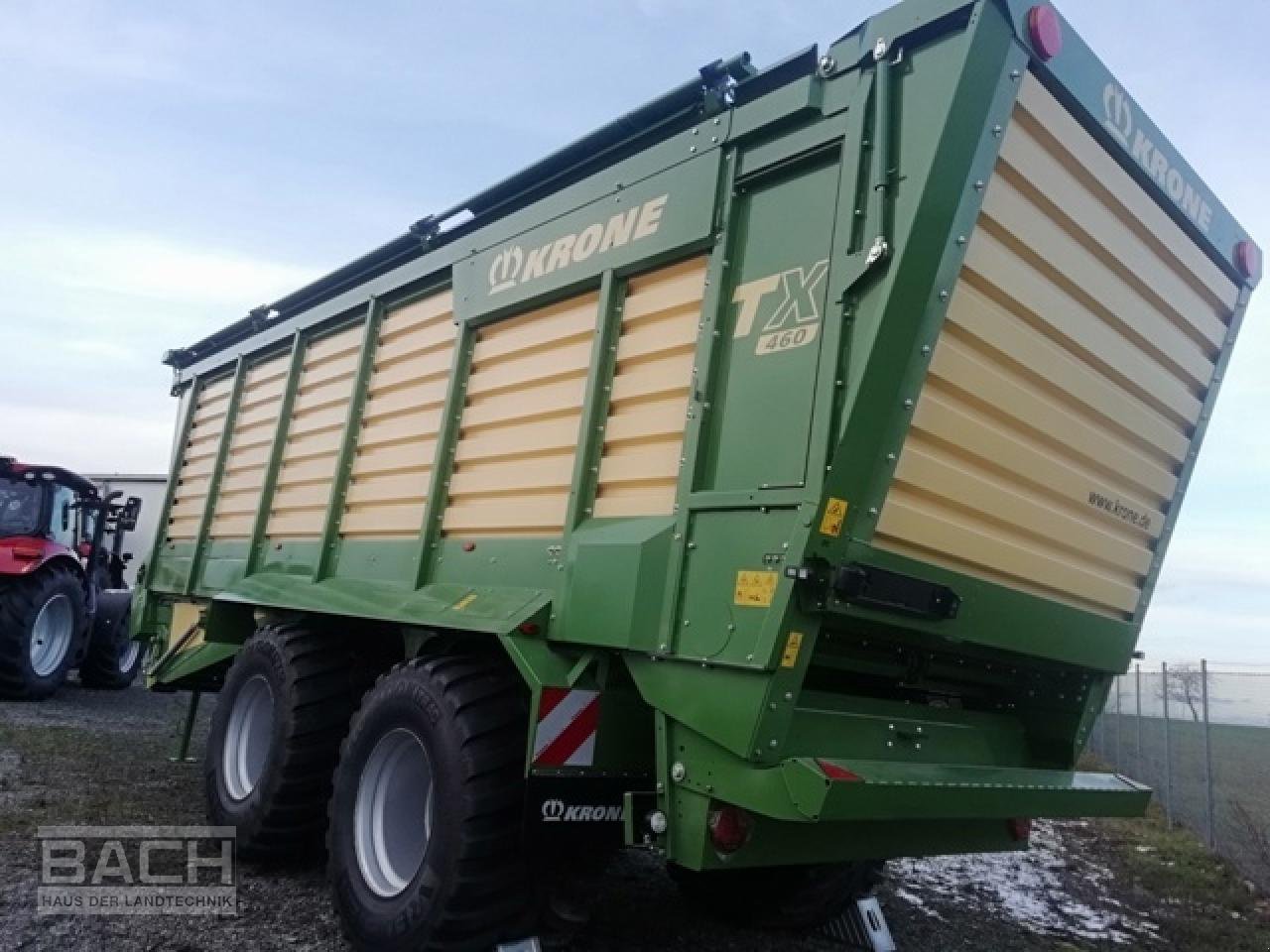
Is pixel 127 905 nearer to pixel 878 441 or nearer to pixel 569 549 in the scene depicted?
pixel 569 549

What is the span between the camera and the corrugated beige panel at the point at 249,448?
6.58 metres

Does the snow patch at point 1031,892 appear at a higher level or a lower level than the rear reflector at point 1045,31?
lower

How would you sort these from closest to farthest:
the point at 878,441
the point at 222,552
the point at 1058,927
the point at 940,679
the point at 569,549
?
the point at 878,441
the point at 569,549
the point at 940,679
the point at 1058,927
the point at 222,552

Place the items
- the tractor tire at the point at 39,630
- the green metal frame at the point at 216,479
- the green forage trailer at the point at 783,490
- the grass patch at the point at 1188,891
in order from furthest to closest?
the tractor tire at the point at 39,630, the green metal frame at the point at 216,479, the grass patch at the point at 1188,891, the green forage trailer at the point at 783,490

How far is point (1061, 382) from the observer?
3680 millimetres

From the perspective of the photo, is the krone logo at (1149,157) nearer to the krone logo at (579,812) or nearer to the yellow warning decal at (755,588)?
the yellow warning decal at (755,588)

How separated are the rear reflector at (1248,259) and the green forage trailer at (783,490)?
2cm

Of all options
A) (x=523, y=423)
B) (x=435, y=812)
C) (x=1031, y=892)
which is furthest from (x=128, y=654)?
(x=1031, y=892)

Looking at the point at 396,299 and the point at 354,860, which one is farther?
the point at 396,299

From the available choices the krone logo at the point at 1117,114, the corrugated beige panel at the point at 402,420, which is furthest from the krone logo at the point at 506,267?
the krone logo at the point at 1117,114

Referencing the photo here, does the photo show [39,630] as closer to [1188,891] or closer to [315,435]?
[315,435]

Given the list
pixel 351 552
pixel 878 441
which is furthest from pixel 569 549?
pixel 351 552

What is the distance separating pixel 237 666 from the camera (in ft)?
18.1

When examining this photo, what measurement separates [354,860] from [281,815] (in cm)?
95
